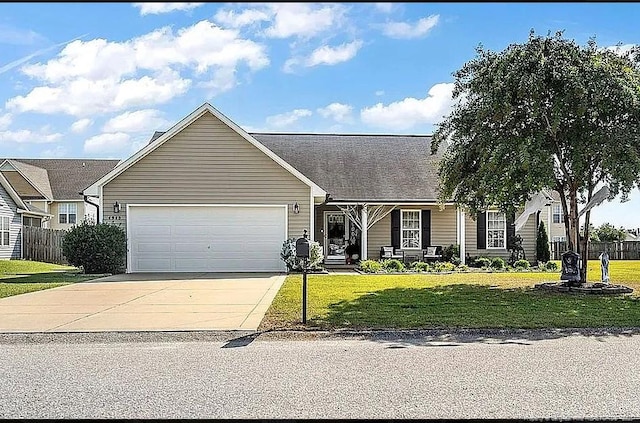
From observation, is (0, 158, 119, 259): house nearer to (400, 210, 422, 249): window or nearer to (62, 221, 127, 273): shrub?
(62, 221, 127, 273): shrub

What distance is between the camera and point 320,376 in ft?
21.2

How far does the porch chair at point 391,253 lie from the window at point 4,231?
17.5 m

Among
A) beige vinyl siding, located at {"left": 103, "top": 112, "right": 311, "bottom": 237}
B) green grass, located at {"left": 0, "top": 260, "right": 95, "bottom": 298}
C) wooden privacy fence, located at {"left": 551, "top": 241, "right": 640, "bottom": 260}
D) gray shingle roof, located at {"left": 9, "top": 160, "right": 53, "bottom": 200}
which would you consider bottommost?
green grass, located at {"left": 0, "top": 260, "right": 95, "bottom": 298}

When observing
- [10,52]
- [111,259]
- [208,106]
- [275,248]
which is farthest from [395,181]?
[10,52]

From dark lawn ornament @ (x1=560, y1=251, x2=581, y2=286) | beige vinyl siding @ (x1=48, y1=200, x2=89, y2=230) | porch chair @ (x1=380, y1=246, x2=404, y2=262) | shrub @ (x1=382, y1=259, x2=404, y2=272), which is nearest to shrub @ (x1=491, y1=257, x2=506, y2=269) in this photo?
porch chair @ (x1=380, y1=246, x2=404, y2=262)

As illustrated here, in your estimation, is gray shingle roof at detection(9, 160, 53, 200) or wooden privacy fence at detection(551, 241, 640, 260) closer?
wooden privacy fence at detection(551, 241, 640, 260)

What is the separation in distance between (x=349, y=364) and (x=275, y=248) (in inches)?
565

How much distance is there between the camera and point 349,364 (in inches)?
277

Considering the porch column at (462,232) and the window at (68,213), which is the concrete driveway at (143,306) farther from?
the window at (68,213)

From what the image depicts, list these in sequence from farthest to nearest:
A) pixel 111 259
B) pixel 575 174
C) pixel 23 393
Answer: pixel 111 259 < pixel 575 174 < pixel 23 393

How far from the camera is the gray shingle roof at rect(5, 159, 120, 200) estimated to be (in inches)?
1464

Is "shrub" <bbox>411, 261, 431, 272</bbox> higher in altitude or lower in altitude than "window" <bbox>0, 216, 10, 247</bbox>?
lower

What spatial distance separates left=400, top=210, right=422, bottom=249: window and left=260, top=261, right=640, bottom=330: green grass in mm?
7191

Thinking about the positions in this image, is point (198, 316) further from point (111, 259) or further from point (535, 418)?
point (111, 259)
